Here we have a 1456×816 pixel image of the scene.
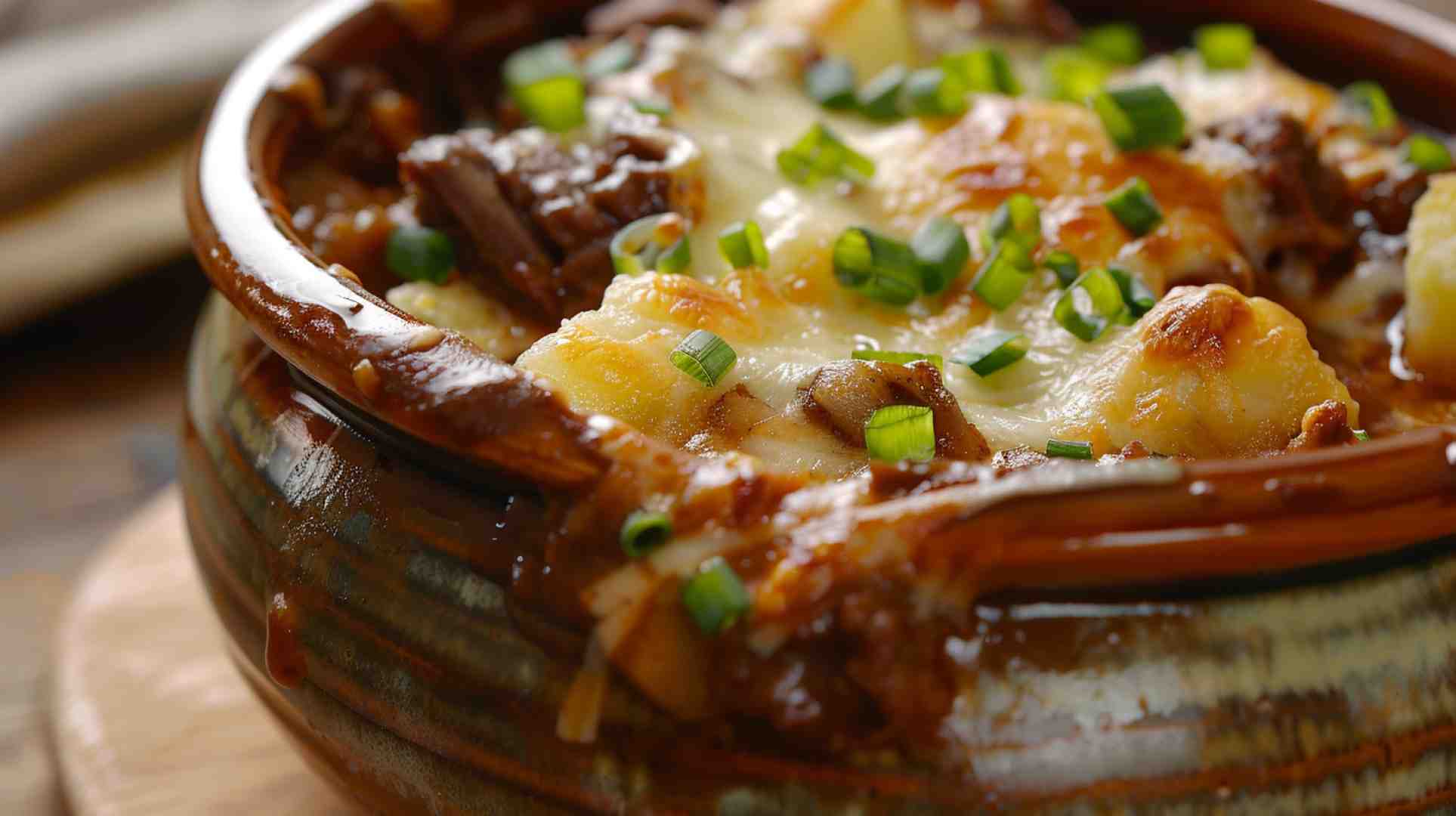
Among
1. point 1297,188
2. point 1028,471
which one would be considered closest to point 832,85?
point 1297,188

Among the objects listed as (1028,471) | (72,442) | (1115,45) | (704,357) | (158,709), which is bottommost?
(72,442)

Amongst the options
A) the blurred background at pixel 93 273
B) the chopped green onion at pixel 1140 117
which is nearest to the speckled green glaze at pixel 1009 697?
the chopped green onion at pixel 1140 117

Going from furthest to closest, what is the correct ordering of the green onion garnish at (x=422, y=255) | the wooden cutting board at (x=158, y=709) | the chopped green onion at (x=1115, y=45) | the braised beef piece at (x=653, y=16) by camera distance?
the chopped green onion at (x=1115, y=45) < the braised beef piece at (x=653, y=16) < the wooden cutting board at (x=158, y=709) < the green onion garnish at (x=422, y=255)

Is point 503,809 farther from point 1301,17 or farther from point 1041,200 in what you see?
point 1301,17

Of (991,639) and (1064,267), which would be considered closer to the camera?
(991,639)

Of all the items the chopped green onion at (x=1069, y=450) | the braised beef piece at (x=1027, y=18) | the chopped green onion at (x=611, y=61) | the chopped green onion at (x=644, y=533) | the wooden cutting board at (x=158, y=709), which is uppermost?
the chopped green onion at (x=644, y=533)

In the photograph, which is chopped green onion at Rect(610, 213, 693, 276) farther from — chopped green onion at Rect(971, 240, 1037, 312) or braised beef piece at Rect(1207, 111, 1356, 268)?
braised beef piece at Rect(1207, 111, 1356, 268)

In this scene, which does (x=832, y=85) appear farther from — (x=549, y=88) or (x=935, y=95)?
(x=549, y=88)

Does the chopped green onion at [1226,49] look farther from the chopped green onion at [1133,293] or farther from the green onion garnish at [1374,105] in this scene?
the chopped green onion at [1133,293]
